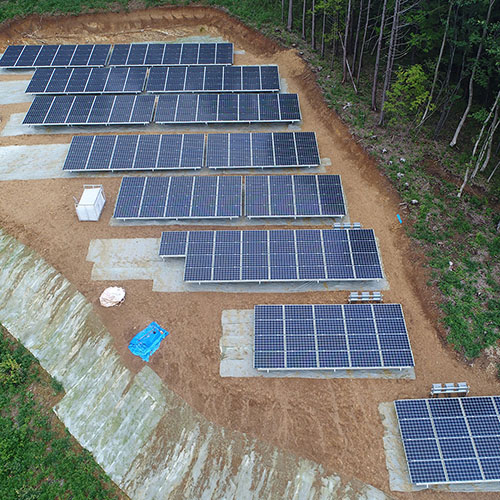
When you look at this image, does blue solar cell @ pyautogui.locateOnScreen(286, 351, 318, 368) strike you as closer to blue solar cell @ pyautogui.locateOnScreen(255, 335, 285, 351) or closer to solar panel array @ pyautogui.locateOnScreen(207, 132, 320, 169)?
blue solar cell @ pyautogui.locateOnScreen(255, 335, 285, 351)

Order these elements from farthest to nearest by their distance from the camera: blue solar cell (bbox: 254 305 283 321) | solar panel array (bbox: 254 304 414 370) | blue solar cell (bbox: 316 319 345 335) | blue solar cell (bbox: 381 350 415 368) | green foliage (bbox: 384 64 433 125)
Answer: green foliage (bbox: 384 64 433 125) → blue solar cell (bbox: 254 305 283 321) → blue solar cell (bbox: 316 319 345 335) → solar panel array (bbox: 254 304 414 370) → blue solar cell (bbox: 381 350 415 368)

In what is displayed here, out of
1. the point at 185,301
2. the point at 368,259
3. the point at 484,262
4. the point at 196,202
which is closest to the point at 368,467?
the point at 368,259

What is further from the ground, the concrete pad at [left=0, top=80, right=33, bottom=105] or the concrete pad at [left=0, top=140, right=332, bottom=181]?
the concrete pad at [left=0, top=80, right=33, bottom=105]

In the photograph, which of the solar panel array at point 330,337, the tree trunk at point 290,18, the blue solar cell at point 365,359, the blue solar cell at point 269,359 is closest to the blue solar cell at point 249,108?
the tree trunk at point 290,18

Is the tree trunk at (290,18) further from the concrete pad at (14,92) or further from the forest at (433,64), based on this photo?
the concrete pad at (14,92)

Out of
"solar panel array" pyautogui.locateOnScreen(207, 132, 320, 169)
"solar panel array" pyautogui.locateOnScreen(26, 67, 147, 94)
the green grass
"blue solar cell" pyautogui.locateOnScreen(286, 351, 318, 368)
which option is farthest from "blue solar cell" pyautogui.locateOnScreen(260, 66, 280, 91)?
the green grass

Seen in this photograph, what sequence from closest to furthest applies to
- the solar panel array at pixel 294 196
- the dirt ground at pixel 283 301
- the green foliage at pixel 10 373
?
1. the dirt ground at pixel 283 301
2. the green foliage at pixel 10 373
3. the solar panel array at pixel 294 196
